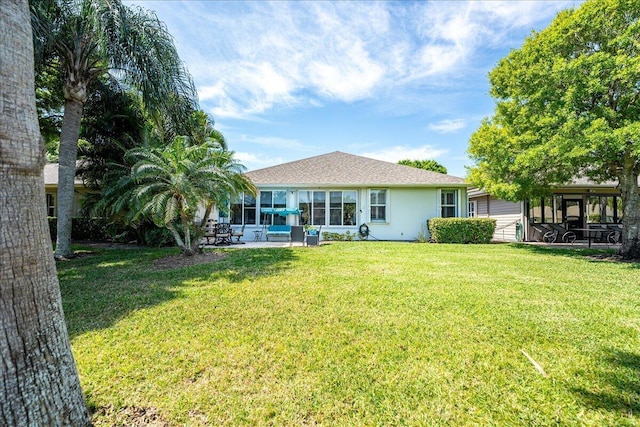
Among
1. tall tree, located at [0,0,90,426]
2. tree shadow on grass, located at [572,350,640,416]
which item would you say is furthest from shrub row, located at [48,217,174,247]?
tree shadow on grass, located at [572,350,640,416]

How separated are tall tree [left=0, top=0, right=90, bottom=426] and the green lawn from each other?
68 cm

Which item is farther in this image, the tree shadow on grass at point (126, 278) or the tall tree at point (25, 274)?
the tree shadow on grass at point (126, 278)

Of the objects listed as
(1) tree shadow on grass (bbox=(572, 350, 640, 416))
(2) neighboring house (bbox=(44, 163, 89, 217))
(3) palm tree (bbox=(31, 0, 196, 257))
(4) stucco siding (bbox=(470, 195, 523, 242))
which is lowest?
(1) tree shadow on grass (bbox=(572, 350, 640, 416))

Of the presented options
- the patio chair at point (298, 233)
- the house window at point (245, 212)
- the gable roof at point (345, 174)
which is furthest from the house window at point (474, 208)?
the house window at point (245, 212)

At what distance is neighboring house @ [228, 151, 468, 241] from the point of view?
52.4 ft

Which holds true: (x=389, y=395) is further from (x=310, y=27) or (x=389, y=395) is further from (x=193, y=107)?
(x=193, y=107)

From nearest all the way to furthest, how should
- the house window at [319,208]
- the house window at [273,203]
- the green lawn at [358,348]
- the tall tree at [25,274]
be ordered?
the tall tree at [25,274]
the green lawn at [358,348]
the house window at [319,208]
the house window at [273,203]

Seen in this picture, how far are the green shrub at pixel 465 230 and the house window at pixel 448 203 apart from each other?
4.95 ft

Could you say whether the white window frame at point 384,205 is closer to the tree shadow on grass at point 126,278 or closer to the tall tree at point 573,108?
the tall tree at point 573,108

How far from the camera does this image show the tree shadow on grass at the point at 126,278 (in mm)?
4879

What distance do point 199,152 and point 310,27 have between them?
5.73 metres

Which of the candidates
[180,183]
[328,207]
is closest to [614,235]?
[328,207]

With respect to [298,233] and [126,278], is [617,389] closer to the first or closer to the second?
[126,278]

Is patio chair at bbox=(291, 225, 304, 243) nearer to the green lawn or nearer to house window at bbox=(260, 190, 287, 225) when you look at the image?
house window at bbox=(260, 190, 287, 225)
